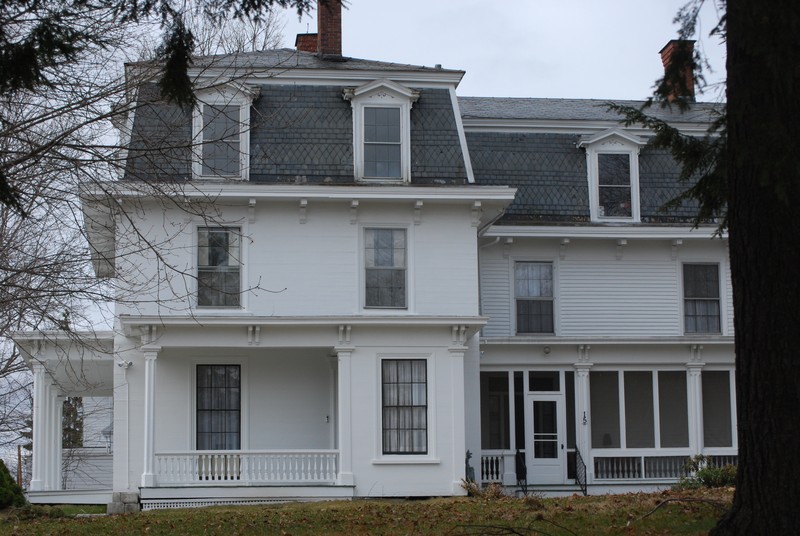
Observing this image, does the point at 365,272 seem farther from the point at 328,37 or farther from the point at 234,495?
the point at 328,37

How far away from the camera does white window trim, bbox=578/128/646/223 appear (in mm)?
28047

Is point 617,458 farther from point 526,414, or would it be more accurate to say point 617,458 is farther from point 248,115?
point 248,115

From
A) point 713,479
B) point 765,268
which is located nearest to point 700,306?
point 713,479

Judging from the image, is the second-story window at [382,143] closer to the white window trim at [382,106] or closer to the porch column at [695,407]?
the white window trim at [382,106]

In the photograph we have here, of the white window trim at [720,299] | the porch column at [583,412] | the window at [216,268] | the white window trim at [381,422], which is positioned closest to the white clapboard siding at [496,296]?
the porch column at [583,412]

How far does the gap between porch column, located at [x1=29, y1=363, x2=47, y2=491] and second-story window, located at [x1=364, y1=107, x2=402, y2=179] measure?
8548mm

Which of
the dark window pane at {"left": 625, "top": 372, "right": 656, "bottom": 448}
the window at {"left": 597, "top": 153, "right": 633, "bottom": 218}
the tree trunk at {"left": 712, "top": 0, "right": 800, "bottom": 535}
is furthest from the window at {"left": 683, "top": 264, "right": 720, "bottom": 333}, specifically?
the tree trunk at {"left": 712, "top": 0, "right": 800, "bottom": 535}

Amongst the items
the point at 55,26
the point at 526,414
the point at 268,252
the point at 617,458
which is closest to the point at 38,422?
the point at 268,252

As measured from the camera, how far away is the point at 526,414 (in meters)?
27.6

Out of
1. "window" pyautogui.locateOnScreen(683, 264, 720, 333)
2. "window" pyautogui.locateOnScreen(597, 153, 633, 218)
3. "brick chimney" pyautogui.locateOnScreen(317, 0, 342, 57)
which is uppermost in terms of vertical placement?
"brick chimney" pyautogui.locateOnScreen(317, 0, 342, 57)

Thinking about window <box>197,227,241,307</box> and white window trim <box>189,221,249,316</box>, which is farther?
window <box>197,227,241,307</box>

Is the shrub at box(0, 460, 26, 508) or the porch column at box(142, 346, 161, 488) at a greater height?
the porch column at box(142, 346, 161, 488)

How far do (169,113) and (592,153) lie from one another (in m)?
10.5

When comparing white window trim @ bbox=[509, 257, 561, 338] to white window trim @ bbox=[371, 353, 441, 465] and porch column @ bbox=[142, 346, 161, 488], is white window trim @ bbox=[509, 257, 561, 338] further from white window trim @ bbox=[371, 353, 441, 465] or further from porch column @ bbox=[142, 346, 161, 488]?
porch column @ bbox=[142, 346, 161, 488]
